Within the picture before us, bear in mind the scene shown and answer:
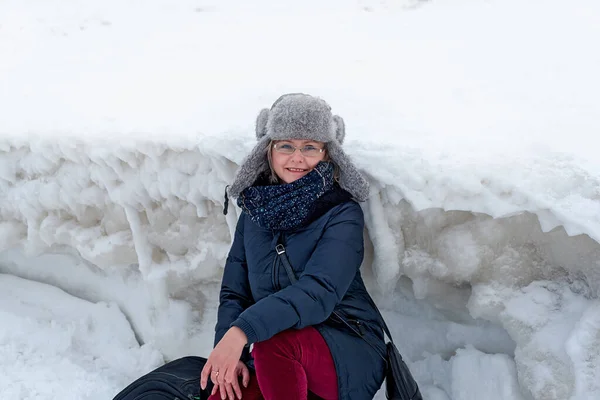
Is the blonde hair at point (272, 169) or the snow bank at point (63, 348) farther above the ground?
the blonde hair at point (272, 169)

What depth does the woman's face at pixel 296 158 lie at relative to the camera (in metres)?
1.92

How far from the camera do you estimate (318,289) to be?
1.68m

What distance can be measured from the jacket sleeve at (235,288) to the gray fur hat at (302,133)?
24 centimetres

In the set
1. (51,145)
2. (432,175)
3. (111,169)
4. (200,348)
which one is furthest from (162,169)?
(432,175)

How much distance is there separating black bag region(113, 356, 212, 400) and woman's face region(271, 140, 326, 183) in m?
0.97

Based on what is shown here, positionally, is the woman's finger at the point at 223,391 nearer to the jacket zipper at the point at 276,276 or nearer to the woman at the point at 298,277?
the woman at the point at 298,277

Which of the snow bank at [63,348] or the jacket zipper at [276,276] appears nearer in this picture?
the jacket zipper at [276,276]

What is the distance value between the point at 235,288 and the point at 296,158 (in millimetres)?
570

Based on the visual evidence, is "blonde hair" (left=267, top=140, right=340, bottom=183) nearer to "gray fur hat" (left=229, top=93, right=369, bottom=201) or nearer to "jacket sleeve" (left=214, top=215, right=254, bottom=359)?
"gray fur hat" (left=229, top=93, right=369, bottom=201)

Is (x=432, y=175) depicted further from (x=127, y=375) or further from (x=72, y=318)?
(x=72, y=318)

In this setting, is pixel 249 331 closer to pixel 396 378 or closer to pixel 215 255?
pixel 396 378

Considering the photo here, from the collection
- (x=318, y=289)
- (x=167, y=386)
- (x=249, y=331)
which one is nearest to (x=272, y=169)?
(x=318, y=289)

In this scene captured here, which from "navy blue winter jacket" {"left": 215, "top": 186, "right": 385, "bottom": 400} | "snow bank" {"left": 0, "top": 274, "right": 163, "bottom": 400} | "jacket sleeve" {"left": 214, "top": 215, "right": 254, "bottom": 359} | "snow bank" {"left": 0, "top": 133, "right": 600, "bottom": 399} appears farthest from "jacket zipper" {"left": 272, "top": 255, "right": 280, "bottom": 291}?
"snow bank" {"left": 0, "top": 274, "right": 163, "bottom": 400}

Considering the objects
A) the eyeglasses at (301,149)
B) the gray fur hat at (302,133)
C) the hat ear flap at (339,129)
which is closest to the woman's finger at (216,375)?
the gray fur hat at (302,133)
